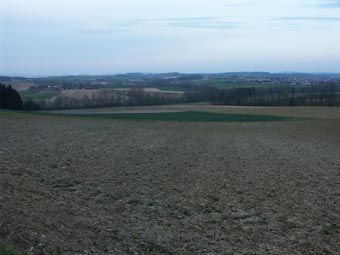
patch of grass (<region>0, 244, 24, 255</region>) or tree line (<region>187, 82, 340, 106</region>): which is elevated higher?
patch of grass (<region>0, 244, 24, 255</region>)

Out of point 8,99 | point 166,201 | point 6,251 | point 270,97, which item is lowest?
point 270,97

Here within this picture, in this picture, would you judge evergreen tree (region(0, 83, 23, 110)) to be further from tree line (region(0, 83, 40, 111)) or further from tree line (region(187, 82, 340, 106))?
tree line (region(187, 82, 340, 106))

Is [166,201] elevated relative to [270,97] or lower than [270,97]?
elevated

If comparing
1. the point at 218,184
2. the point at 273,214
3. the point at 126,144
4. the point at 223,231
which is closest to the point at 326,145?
the point at 126,144

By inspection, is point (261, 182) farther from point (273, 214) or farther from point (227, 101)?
point (227, 101)

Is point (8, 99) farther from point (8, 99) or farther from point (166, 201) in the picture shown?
point (166, 201)

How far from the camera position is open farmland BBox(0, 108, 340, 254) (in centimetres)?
953

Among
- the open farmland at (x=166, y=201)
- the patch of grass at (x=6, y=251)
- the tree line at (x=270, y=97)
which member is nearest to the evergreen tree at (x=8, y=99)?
the tree line at (x=270, y=97)

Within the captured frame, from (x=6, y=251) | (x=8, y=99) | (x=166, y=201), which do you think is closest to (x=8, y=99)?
(x=8, y=99)

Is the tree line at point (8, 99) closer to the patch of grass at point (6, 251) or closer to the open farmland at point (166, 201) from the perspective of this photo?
the open farmland at point (166, 201)

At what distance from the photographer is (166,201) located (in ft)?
44.2

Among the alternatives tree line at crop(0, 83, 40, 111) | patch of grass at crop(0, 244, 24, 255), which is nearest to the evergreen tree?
tree line at crop(0, 83, 40, 111)

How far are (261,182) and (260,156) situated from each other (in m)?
8.15

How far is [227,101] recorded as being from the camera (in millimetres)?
112938
